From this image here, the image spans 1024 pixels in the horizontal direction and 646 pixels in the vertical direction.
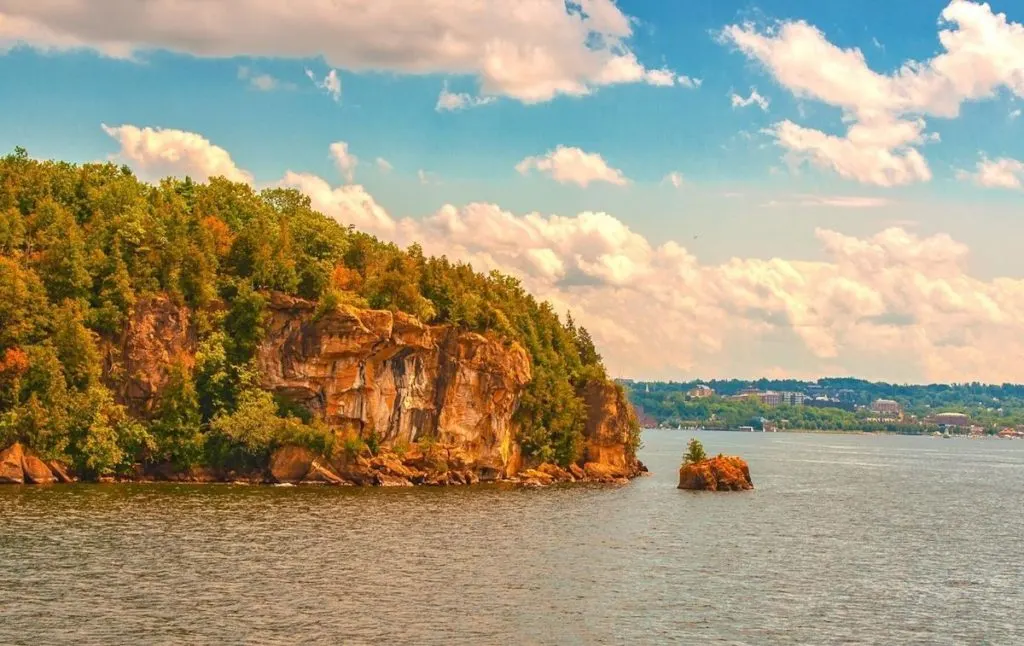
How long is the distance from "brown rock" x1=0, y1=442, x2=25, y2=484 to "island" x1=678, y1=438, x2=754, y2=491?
217ft

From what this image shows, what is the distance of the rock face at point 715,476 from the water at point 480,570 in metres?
15.9

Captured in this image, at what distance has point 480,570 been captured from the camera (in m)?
65.0

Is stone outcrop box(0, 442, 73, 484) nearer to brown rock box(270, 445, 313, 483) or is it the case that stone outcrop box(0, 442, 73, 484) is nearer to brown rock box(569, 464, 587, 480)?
brown rock box(270, 445, 313, 483)

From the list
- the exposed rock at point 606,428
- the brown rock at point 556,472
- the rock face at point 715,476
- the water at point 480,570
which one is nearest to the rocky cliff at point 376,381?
the brown rock at point 556,472

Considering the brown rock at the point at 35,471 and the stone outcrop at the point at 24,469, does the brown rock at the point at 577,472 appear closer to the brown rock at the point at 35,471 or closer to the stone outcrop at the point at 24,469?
the stone outcrop at the point at 24,469

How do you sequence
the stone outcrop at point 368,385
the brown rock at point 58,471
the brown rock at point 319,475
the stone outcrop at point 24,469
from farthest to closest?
the stone outcrop at point 368,385
the brown rock at point 319,475
the brown rock at point 58,471
the stone outcrop at point 24,469

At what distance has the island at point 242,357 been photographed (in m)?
106

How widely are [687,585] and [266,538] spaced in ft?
87.2

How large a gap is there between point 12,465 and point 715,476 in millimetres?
68811

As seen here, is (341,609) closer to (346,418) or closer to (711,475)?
(346,418)

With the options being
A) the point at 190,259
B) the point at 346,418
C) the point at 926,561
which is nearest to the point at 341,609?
the point at 926,561

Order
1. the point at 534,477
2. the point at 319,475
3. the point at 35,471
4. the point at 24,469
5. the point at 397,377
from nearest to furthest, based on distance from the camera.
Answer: the point at 24,469
the point at 35,471
the point at 319,475
the point at 397,377
the point at 534,477

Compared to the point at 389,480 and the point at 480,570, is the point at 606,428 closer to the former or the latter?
the point at 389,480

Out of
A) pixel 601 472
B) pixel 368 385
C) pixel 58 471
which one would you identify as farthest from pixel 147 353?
pixel 601 472
